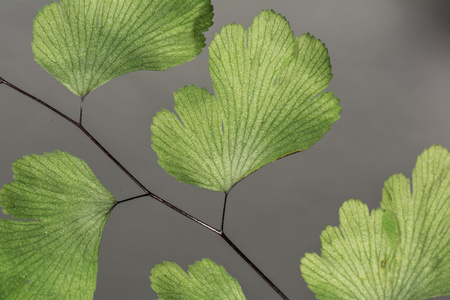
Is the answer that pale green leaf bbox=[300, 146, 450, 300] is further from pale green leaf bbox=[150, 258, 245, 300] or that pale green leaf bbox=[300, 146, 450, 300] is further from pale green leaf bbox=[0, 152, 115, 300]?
pale green leaf bbox=[0, 152, 115, 300]

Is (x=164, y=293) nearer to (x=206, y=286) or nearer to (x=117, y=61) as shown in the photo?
(x=206, y=286)

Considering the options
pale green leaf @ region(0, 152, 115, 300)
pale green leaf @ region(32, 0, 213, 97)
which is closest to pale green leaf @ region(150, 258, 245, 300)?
pale green leaf @ region(0, 152, 115, 300)

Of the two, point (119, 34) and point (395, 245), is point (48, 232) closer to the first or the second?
point (119, 34)

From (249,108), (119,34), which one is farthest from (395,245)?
(119,34)

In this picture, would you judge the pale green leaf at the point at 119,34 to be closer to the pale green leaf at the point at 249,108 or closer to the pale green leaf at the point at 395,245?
the pale green leaf at the point at 249,108

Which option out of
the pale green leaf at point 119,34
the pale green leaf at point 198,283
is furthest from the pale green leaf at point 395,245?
the pale green leaf at point 119,34

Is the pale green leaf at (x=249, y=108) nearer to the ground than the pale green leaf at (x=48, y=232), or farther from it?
farther from it

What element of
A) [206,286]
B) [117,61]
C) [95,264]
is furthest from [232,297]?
[117,61]
